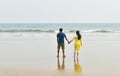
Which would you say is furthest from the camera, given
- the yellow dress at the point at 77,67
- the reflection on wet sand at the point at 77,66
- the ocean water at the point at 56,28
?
the ocean water at the point at 56,28

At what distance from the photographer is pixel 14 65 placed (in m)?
12.1

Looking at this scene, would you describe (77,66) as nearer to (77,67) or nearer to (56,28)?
(77,67)

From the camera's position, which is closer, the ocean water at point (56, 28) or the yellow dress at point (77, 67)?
the yellow dress at point (77, 67)

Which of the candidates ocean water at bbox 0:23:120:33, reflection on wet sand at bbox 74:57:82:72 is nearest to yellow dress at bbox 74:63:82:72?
reflection on wet sand at bbox 74:57:82:72

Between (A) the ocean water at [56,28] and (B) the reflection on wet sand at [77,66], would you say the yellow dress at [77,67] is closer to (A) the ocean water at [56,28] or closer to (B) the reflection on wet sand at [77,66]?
(B) the reflection on wet sand at [77,66]

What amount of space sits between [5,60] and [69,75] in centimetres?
449

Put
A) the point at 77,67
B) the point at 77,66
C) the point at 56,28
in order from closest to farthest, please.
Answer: the point at 77,67
the point at 77,66
the point at 56,28

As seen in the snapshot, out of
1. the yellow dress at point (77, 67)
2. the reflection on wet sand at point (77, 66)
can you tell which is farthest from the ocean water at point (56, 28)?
the yellow dress at point (77, 67)

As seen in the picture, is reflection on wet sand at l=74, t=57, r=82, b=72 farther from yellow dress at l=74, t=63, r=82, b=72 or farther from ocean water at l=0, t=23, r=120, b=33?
ocean water at l=0, t=23, r=120, b=33

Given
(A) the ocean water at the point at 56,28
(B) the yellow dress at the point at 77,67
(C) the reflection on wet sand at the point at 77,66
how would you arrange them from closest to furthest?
(B) the yellow dress at the point at 77,67
(C) the reflection on wet sand at the point at 77,66
(A) the ocean water at the point at 56,28

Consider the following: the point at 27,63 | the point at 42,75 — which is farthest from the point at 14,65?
the point at 42,75

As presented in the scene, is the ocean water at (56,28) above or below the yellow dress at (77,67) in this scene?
below

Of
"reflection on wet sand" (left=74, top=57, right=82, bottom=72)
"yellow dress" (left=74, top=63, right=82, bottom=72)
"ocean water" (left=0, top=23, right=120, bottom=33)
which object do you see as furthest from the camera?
"ocean water" (left=0, top=23, right=120, bottom=33)

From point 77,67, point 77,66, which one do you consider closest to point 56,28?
point 77,66
